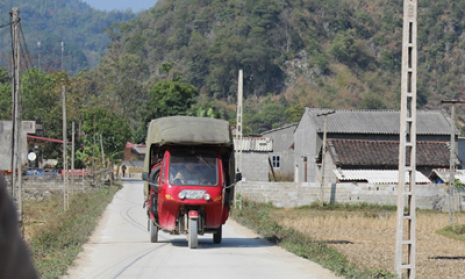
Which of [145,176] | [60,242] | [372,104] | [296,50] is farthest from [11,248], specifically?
[296,50]

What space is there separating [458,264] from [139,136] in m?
67.0

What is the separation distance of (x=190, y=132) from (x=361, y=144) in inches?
1239

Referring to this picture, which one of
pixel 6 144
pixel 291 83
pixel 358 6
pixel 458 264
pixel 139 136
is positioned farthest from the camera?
pixel 358 6

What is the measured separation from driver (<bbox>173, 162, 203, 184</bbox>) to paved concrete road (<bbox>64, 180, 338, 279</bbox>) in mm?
1484

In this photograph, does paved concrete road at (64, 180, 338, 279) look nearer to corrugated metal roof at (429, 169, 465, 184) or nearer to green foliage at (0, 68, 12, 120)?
corrugated metal roof at (429, 169, 465, 184)

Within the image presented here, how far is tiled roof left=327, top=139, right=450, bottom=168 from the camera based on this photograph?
4125cm

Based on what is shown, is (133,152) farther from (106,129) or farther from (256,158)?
(256,158)

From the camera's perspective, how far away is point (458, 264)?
49.8 feet

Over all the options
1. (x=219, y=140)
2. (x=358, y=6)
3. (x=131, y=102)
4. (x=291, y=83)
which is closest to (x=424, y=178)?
(x=219, y=140)

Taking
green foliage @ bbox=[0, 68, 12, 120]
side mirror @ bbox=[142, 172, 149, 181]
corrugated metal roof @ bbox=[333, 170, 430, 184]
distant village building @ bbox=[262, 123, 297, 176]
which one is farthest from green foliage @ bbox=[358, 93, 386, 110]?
side mirror @ bbox=[142, 172, 149, 181]

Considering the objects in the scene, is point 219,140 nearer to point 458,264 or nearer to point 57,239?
point 57,239

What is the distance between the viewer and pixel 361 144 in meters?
43.6

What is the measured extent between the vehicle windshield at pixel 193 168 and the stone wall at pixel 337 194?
2075cm

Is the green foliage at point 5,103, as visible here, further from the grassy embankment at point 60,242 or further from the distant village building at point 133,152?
the grassy embankment at point 60,242
